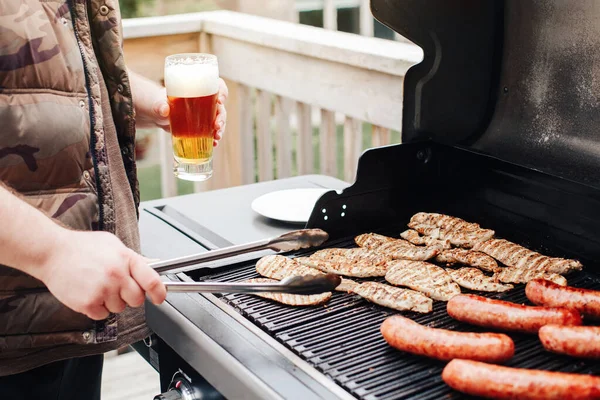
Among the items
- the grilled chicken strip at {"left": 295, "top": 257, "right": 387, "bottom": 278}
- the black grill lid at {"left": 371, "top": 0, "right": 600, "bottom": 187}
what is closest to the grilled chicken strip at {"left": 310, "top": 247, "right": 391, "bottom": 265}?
the grilled chicken strip at {"left": 295, "top": 257, "right": 387, "bottom": 278}

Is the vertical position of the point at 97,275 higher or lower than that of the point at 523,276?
higher

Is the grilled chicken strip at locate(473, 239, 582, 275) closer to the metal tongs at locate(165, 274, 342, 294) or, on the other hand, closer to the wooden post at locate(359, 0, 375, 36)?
the metal tongs at locate(165, 274, 342, 294)

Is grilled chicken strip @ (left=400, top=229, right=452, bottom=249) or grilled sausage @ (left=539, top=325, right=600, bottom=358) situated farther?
grilled chicken strip @ (left=400, top=229, right=452, bottom=249)

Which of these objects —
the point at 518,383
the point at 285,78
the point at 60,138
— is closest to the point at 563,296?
the point at 518,383

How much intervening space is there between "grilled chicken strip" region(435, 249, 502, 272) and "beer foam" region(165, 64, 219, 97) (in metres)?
0.73

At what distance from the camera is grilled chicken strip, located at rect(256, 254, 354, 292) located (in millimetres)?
1808

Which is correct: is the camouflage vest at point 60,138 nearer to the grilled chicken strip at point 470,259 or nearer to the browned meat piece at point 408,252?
the browned meat piece at point 408,252

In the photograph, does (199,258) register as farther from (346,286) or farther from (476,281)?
(476,281)

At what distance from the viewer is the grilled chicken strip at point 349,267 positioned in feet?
6.09

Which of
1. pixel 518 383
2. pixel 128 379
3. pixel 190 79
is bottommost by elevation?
pixel 128 379

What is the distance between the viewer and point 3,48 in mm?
1654

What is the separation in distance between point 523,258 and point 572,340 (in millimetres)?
496

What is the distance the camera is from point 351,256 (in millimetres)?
1952

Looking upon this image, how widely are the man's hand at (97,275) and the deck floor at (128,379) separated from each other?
241cm
